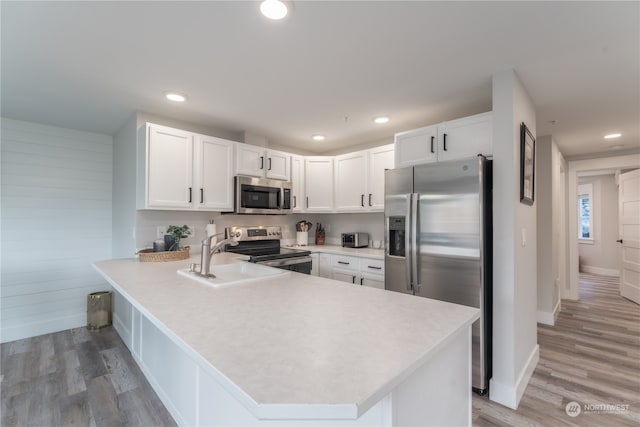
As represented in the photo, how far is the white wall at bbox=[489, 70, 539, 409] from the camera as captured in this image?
2.06m

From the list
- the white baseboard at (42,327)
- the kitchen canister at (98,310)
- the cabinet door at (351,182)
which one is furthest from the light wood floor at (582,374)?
the white baseboard at (42,327)

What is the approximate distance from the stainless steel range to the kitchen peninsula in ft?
4.45

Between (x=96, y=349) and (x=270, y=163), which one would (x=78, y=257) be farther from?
(x=270, y=163)

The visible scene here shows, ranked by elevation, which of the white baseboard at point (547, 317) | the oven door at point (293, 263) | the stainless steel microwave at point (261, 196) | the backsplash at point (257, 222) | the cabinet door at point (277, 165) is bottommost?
the white baseboard at point (547, 317)

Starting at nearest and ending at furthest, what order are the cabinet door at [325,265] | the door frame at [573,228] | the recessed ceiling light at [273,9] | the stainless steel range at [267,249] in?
the recessed ceiling light at [273,9] → the stainless steel range at [267,249] → the cabinet door at [325,265] → the door frame at [573,228]

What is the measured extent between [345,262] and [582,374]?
7.39 ft

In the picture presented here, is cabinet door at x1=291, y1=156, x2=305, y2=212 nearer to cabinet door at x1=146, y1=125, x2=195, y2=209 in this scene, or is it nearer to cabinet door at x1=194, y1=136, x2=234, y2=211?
cabinet door at x1=194, y1=136, x2=234, y2=211

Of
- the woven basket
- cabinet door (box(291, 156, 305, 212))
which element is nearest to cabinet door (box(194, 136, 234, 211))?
the woven basket

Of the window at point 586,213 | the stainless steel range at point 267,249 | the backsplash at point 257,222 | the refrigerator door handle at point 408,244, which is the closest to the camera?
the refrigerator door handle at point 408,244

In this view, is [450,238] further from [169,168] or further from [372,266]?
[169,168]

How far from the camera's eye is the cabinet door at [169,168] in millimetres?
2689

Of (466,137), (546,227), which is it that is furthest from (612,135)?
(466,137)

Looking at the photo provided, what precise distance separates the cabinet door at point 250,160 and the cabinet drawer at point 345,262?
1332 millimetres

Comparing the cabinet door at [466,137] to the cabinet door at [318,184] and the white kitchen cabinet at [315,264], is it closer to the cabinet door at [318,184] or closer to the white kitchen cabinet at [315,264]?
the cabinet door at [318,184]
